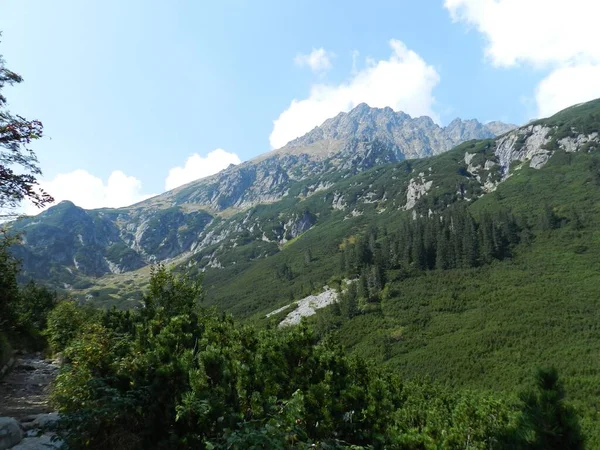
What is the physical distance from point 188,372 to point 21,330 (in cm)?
2656

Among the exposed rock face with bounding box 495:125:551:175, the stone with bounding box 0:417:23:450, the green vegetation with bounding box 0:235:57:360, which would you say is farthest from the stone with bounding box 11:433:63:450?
the exposed rock face with bounding box 495:125:551:175

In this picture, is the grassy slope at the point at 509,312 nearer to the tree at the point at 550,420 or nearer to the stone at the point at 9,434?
the tree at the point at 550,420

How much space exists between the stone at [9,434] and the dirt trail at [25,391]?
2514mm

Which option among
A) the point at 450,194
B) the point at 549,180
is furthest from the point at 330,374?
the point at 450,194

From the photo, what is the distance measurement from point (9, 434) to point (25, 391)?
867 centimetres

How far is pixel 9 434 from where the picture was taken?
8.30 metres

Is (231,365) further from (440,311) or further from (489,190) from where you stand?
(489,190)

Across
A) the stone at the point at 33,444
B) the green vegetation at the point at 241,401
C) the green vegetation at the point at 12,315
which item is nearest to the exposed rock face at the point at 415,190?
the green vegetation at the point at 12,315

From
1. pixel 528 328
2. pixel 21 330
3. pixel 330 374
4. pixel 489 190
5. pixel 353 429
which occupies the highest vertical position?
pixel 489 190

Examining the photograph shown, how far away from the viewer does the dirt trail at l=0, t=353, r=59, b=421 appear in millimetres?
11953

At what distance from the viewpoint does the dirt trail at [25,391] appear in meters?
12.0

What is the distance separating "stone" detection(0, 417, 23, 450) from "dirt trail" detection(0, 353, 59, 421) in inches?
99.0

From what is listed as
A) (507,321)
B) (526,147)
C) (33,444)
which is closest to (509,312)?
Result: (507,321)

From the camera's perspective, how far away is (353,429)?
27.9 ft
